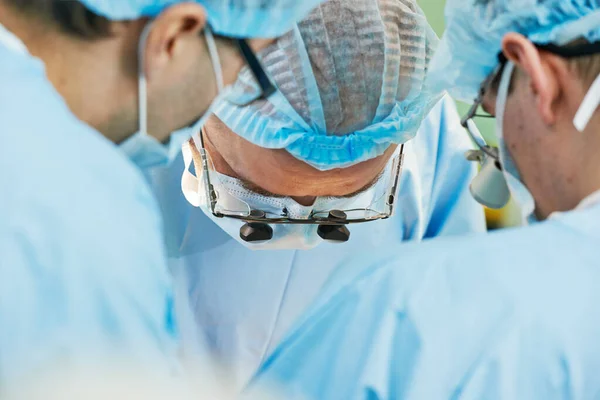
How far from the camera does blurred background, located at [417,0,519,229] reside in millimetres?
1229

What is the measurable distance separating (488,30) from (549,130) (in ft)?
0.52

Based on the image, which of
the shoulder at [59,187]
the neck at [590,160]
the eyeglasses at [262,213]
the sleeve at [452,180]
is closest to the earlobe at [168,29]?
the shoulder at [59,187]

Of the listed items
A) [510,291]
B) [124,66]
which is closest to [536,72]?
[510,291]

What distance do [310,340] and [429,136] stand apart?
2.85ft

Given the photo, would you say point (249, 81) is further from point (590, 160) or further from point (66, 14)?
point (590, 160)

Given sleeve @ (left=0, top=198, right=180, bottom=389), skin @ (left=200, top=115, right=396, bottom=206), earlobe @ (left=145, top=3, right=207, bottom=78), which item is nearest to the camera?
sleeve @ (left=0, top=198, right=180, bottom=389)

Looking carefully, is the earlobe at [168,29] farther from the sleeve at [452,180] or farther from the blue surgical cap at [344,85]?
the sleeve at [452,180]

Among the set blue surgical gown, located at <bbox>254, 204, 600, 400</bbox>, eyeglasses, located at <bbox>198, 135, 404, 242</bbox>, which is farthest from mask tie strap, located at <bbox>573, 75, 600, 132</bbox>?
eyeglasses, located at <bbox>198, 135, 404, 242</bbox>

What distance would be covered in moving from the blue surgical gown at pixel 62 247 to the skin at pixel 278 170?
0.61m

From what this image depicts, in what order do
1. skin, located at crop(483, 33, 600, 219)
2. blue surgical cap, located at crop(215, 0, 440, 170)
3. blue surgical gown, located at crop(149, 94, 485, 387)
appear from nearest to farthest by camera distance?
1. skin, located at crop(483, 33, 600, 219)
2. blue surgical cap, located at crop(215, 0, 440, 170)
3. blue surgical gown, located at crop(149, 94, 485, 387)

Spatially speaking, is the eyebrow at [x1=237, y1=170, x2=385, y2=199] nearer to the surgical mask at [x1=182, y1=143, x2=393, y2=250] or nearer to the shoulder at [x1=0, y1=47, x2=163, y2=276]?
the surgical mask at [x1=182, y1=143, x2=393, y2=250]

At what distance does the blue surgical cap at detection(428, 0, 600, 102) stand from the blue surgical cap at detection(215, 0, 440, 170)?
0.35 ft

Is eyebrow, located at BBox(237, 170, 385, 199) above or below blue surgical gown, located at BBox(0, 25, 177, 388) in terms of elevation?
below

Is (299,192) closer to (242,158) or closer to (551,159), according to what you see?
(242,158)
